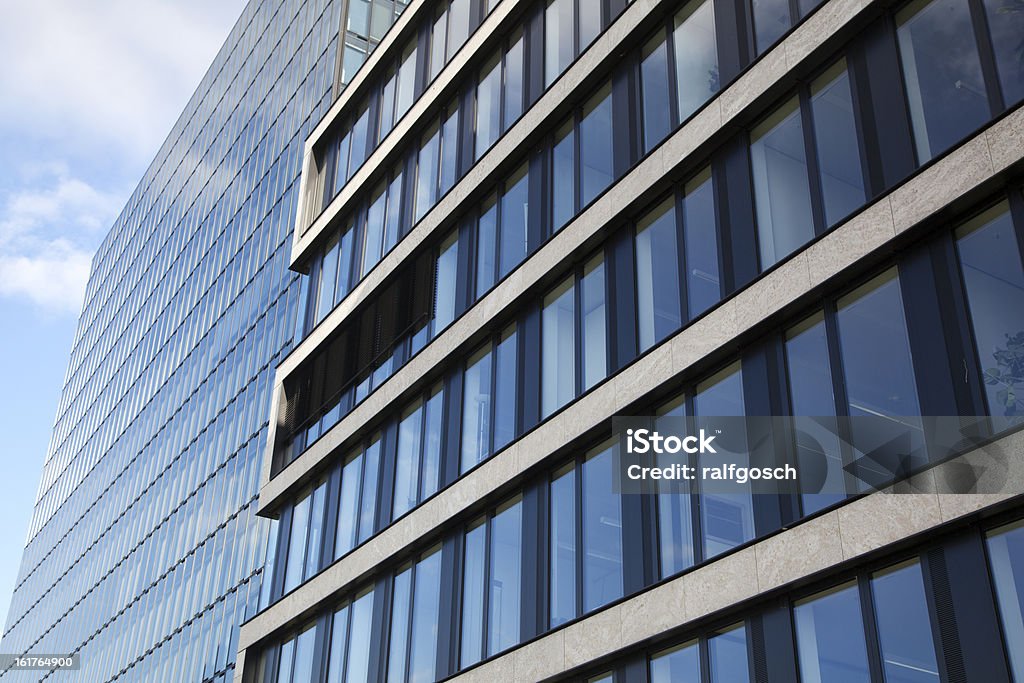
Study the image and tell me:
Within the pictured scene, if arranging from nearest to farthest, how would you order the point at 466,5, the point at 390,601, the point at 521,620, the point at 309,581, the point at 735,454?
the point at 735,454, the point at 521,620, the point at 390,601, the point at 309,581, the point at 466,5

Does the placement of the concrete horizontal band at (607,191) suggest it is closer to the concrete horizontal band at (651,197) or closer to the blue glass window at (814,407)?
the concrete horizontal band at (651,197)

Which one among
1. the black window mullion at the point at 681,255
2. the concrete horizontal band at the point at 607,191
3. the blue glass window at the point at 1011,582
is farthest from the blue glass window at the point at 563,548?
the blue glass window at the point at 1011,582

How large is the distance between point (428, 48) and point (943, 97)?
66.7 ft

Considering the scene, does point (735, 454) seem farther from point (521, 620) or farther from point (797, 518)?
point (521, 620)

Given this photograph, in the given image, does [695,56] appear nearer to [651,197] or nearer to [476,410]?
[651,197]

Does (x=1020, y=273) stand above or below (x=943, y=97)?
below

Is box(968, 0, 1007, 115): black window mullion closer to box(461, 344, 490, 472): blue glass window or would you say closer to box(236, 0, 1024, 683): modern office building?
box(236, 0, 1024, 683): modern office building

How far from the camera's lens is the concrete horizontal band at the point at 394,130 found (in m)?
31.3

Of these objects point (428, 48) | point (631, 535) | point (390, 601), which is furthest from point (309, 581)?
point (428, 48)

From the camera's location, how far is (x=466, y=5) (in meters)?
33.5

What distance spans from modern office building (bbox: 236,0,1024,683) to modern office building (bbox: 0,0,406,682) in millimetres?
8898

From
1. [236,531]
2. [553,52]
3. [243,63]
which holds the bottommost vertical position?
[236,531]

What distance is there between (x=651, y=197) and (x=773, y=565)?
850 centimetres

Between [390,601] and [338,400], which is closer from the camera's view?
[390,601]
